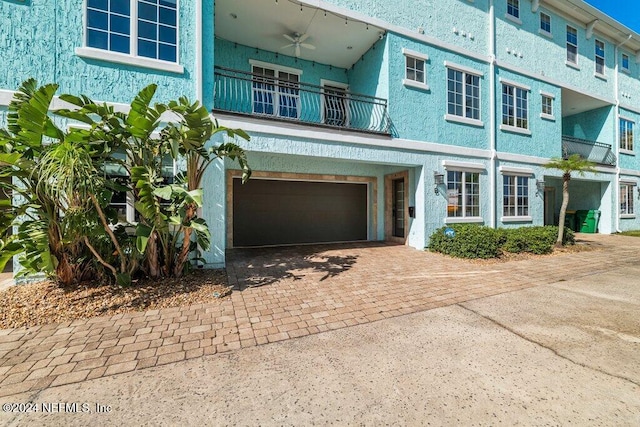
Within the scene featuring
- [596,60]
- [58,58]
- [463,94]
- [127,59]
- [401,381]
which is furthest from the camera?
[596,60]

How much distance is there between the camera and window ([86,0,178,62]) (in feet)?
18.8

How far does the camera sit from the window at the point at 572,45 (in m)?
12.8

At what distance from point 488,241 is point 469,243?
0.51 metres

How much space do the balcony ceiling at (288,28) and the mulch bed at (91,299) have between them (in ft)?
26.0

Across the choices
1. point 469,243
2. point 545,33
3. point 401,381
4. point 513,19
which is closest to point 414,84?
point 469,243

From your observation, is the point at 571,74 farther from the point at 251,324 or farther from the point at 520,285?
the point at 251,324

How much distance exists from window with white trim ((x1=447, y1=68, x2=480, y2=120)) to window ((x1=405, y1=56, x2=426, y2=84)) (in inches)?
47.4

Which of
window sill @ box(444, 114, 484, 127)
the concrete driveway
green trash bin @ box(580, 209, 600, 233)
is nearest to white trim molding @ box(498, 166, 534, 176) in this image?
window sill @ box(444, 114, 484, 127)

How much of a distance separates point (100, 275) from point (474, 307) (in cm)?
663

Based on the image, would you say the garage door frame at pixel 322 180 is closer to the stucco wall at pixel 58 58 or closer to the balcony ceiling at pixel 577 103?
the stucco wall at pixel 58 58

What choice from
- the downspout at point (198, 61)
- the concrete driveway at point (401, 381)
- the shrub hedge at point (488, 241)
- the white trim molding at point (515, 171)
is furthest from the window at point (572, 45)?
the downspout at point (198, 61)

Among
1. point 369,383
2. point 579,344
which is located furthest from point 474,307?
point 369,383

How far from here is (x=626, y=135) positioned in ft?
49.4

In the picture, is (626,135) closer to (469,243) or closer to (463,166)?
(463,166)
